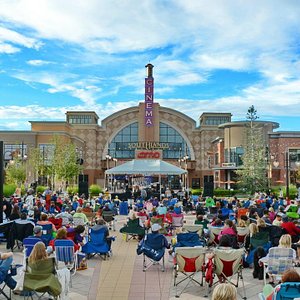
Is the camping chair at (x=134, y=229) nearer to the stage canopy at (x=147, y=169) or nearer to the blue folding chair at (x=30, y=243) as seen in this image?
the blue folding chair at (x=30, y=243)

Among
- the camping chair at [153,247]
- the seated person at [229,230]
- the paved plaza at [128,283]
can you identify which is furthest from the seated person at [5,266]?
the seated person at [229,230]

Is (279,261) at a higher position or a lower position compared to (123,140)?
lower

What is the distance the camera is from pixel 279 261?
26.9 feet

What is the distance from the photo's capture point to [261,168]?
41375 millimetres

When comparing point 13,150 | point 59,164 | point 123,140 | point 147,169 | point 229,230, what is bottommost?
point 229,230

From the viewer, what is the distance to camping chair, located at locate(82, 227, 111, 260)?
11398 mm

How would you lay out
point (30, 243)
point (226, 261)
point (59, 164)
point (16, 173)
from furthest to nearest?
point (16, 173), point (59, 164), point (30, 243), point (226, 261)

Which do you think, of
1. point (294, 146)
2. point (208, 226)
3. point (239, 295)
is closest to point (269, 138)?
point (294, 146)

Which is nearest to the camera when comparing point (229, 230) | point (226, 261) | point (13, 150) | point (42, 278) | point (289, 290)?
point (289, 290)

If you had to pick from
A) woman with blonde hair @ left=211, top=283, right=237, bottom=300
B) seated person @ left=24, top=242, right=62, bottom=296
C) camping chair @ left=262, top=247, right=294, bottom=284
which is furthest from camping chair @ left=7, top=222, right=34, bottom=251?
woman with blonde hair @ left=211, top=283, right=237, bottom=300

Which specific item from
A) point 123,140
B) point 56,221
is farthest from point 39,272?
point 123,140

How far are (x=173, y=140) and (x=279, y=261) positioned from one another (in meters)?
63.7

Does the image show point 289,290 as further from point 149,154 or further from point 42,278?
point 149,154

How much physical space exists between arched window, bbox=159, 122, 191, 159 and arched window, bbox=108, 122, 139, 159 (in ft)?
14.6
